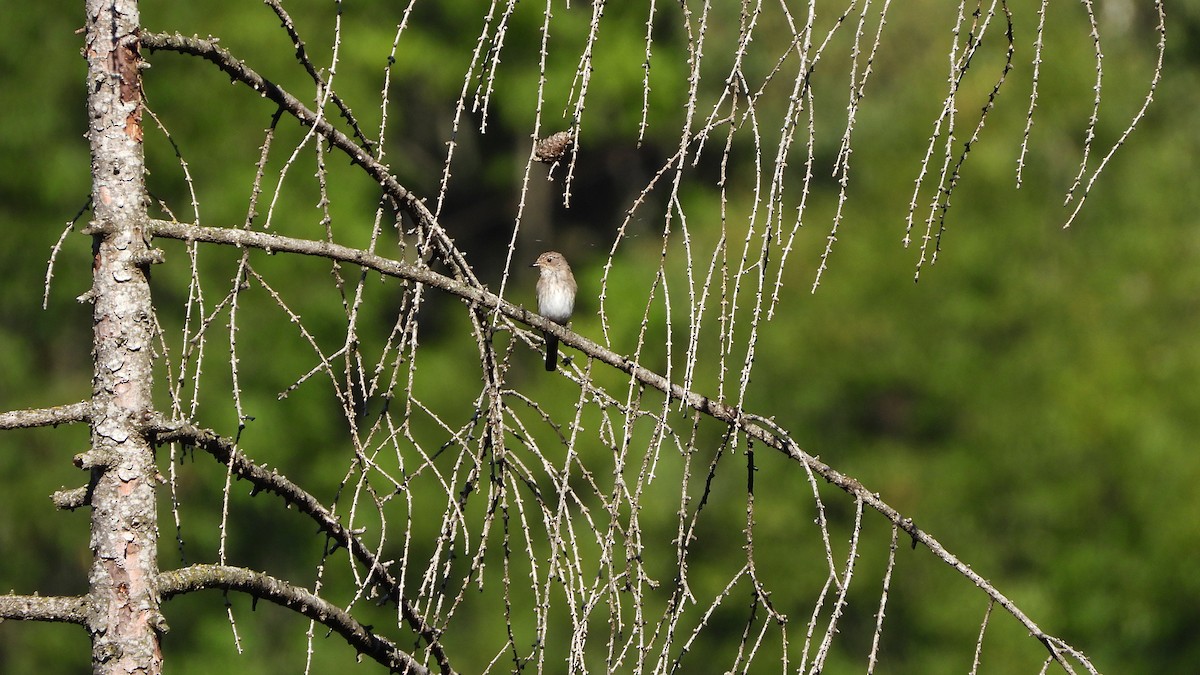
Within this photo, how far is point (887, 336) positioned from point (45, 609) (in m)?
14.1

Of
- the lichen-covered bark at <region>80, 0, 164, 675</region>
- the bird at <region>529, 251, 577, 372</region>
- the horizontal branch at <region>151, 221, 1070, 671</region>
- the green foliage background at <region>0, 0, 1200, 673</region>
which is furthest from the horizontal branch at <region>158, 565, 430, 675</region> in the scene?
the green foliage background at <region>0, 0, 1200, 673</region>

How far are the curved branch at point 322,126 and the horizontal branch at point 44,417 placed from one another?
0.61 meters

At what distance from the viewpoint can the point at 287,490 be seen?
119 inches

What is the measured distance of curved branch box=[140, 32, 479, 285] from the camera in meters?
3.00

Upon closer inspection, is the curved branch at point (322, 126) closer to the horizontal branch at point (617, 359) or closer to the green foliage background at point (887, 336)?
the horizontal branch at point (617, 359)

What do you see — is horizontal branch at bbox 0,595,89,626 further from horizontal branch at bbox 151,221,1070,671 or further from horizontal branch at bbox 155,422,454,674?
horizontal branch at bbox 151,221,1070,671

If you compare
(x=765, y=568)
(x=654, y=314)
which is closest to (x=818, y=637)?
(x=765, y=568)

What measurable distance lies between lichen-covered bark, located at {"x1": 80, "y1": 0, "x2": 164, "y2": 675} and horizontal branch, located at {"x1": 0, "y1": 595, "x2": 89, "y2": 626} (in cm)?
2

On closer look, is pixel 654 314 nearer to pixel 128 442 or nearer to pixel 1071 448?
pixel 1071 448

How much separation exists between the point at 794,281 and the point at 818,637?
11.4 ft

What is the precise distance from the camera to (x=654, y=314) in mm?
15758

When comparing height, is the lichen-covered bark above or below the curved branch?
below

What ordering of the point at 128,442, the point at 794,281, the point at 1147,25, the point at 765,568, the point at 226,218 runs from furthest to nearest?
the point at 1147,25
the point at 794,281
the point at 765,568
the point at 226,218
the point at 128,442

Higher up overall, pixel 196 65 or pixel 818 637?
pixel 196 65
